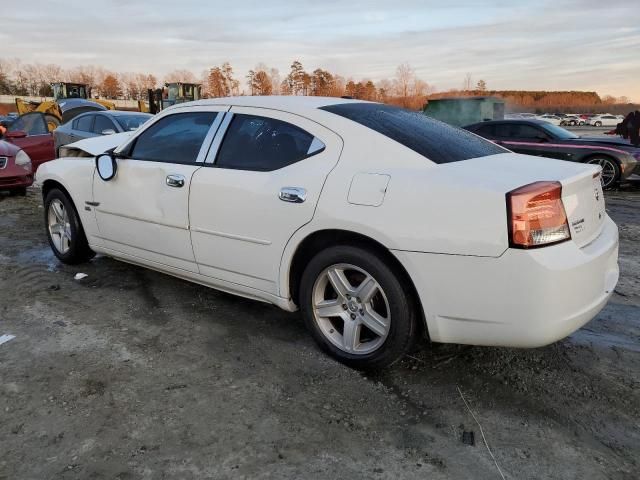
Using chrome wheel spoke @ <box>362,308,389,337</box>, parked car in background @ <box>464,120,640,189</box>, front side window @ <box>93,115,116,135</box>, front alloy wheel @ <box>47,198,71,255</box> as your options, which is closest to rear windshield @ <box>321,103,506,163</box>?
chrome wheel spoke @ <box>362,308,389,337</box>

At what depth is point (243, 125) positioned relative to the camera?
3496 mm

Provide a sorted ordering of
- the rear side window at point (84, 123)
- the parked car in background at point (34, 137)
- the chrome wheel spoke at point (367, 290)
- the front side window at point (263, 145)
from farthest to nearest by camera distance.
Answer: the rear side window at point (84, 123)
the parked car in background at point (34, 137)
the front side window at point (263, 145)
the chrome wheel spoke at point (367, 290)

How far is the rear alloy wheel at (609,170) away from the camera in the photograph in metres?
10.1

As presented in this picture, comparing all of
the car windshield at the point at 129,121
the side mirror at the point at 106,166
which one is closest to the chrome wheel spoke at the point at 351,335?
the side mirror at the point at 106,166

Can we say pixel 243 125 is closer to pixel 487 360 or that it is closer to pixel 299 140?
pixel 299 140

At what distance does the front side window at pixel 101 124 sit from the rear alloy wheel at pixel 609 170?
29.4 feet

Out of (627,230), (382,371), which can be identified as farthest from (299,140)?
(627,230)

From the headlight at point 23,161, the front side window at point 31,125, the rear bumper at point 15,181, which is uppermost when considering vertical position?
the front side window at point 31,125

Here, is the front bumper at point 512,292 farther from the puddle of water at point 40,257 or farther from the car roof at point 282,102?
the puddle of water at point 40,257

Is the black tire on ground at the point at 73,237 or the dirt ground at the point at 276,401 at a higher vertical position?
the black tire on ground at the point at 73,237

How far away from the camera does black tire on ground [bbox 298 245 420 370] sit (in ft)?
9.18

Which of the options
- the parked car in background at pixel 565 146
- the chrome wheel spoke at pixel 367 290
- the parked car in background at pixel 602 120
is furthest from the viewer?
the parked car in background at pixel 602 120

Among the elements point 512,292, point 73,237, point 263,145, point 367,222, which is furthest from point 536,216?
point 73,237

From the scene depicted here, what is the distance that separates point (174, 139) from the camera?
154 inches
